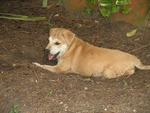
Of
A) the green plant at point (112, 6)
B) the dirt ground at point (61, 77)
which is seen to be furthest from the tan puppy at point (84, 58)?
the green plant at point (112, 6)

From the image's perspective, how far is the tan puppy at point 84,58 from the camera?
22.5 ft

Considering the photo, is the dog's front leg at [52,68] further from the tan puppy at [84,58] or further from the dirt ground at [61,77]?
the dirt ground at [61,77]

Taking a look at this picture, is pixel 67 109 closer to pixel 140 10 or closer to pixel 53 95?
pixel 53 95

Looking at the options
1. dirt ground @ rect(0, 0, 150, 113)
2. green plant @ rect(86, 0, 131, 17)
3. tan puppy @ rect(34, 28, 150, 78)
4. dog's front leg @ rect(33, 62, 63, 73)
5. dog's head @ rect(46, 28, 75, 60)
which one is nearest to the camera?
dirt ground @ rect(0, 0, 150, 113)

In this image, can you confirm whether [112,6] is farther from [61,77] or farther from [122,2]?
[61,77]

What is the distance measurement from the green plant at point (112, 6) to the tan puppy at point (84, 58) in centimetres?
78

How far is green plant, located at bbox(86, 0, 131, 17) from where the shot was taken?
24.8 ft

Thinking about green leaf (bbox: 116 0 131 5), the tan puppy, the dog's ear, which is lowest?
the tan puppy

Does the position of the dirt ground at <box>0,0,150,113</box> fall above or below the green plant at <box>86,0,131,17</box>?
below

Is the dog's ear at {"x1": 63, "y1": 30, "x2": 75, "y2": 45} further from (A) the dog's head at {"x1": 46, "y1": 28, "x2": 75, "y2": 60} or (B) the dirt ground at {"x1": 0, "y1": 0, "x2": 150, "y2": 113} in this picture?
(B) the dirt ground at {"x1": 0, "y1": 0, "x2": 150, "y2": 113}

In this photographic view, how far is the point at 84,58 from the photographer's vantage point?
23.1 feet

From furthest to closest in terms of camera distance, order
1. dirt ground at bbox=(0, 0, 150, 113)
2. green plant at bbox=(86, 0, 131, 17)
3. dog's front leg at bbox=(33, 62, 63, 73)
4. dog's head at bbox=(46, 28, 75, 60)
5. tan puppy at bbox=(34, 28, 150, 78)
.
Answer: green plant at bbox=(86, 0, 131, 17) < dog's front leg at bbox=(33, 62, 63, 73) < dog's head at bbox=(46, 28, 75, 60) < tan puppy at bbox=(34, 28, 150, 78) < dirt ground at bbox=(0, 0, 150, 113)

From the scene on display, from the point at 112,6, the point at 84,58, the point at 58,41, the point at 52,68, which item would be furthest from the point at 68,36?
the point at 112,6

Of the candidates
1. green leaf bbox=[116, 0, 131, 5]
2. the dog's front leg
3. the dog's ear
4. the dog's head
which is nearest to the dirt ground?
the dog's front leg
